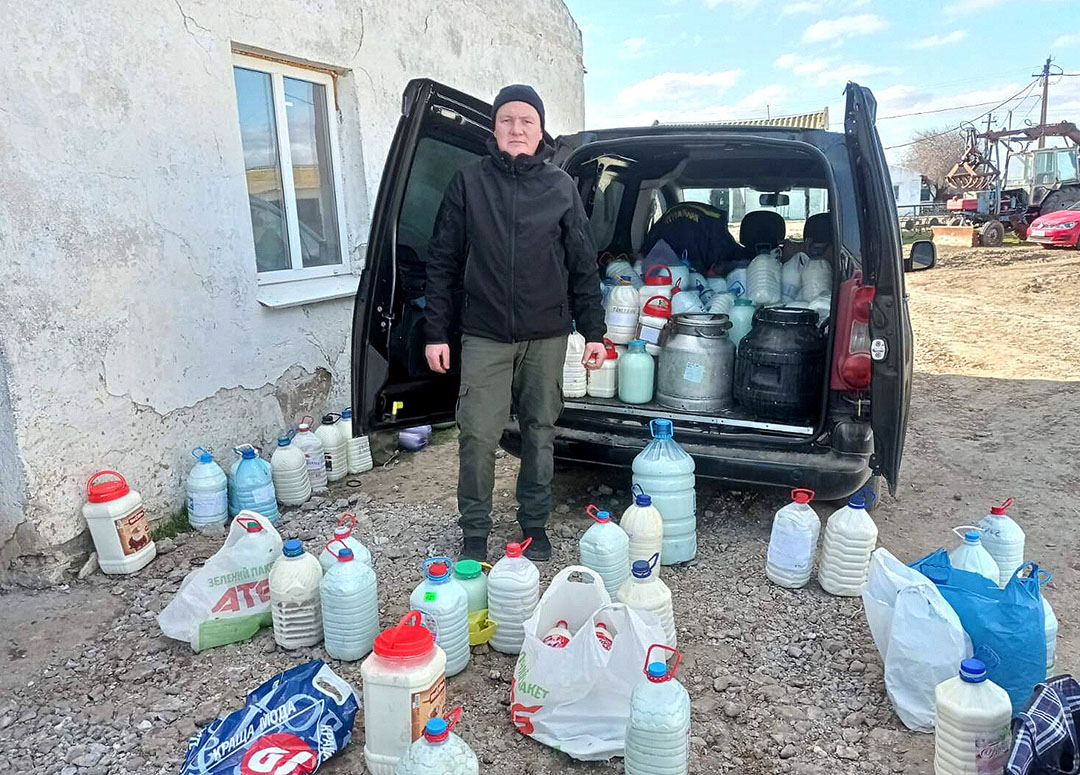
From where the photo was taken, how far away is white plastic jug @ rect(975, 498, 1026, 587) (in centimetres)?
286

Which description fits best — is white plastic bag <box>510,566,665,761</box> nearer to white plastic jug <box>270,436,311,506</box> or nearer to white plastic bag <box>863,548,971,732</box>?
white plastic bag <box>863,548,971,732</box>

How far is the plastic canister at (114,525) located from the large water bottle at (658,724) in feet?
8.16

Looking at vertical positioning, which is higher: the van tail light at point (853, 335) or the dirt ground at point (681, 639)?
the van tail light at point (853, 335)

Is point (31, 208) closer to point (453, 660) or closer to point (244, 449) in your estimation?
point (244, 449)

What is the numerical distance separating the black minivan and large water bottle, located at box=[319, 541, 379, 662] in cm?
94

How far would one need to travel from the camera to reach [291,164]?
4.61 meters

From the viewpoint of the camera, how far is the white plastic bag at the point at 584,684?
2.10 meters

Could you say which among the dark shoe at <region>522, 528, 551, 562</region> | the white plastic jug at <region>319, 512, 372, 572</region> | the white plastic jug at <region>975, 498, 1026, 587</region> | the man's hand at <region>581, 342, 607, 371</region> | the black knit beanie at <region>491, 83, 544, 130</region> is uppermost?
the black knit beanie at <region>491, 83, 544, 130</region>

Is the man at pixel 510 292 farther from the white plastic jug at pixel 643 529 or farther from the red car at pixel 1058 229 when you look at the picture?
the red car at pixel 1058 229

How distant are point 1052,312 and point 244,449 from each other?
10757mm

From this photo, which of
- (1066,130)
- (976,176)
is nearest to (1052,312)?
(1066,130)

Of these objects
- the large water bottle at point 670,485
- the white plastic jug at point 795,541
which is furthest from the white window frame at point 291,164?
the white plastic jug at point 795,541

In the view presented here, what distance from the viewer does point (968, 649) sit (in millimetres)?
2195

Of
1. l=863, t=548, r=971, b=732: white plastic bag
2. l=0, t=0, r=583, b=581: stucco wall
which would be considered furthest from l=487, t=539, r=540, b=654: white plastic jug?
l=0, t=0, r=583, b=581: stucco wall
